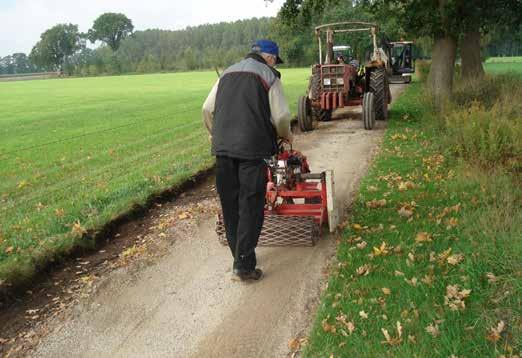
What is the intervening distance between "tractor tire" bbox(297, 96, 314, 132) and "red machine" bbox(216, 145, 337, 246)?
22.1ft

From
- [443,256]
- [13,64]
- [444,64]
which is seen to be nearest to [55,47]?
[13,64]

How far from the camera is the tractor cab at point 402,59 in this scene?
95.0 feet

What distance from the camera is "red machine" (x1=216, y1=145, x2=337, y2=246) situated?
539 centimetres

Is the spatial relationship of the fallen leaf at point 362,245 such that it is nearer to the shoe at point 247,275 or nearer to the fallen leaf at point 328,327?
the shoe at point 247,275

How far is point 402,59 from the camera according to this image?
30.1m

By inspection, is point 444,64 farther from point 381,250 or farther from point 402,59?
point 402,59

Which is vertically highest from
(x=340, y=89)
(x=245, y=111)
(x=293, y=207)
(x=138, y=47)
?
(x=138, y=47)

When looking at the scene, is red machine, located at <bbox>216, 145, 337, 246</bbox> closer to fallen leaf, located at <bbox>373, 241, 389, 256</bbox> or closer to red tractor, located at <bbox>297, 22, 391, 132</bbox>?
fallen leaf, located at <bbox>373, 241, 389, 256</bbox>

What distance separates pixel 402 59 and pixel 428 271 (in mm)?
27572

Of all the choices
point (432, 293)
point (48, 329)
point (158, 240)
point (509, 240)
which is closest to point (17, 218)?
point (158, 240)

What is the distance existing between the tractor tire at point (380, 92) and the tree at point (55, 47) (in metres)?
130

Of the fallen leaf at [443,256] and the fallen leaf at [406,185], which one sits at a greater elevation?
the fallen leaf at [406,185]

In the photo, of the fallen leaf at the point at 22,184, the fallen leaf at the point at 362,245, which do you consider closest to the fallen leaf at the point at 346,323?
the fallen leaf at the point at 362,245

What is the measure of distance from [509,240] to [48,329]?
390 cm
